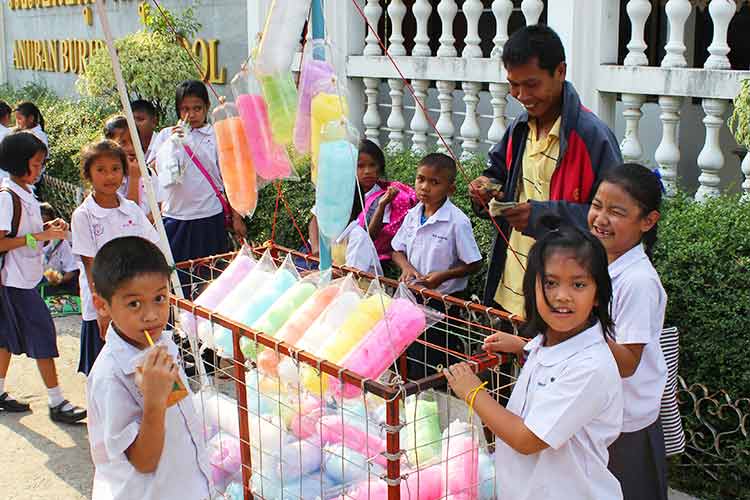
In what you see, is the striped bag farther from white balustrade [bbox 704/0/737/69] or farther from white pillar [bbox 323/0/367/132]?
white pillar [bbox 323/0/367/132]

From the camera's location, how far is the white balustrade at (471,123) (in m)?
5.55

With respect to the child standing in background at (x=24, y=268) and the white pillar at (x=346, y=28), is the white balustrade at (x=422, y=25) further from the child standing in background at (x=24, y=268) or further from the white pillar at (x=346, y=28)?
the child standing in background at (x=24, y=268)

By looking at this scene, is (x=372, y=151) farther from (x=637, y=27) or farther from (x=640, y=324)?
(x=640, y=324)

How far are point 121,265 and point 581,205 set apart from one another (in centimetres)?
148

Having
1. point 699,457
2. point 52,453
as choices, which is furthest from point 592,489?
point 52,453

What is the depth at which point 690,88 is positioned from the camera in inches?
171

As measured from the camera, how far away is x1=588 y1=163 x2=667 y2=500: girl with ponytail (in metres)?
2.38

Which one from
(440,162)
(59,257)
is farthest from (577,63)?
(59,257)

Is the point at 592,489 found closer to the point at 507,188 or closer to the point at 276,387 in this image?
the point at 276,387

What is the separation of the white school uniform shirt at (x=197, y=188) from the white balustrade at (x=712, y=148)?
102 inches

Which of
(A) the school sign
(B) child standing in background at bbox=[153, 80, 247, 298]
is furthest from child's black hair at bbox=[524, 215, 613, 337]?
(A) the school sign

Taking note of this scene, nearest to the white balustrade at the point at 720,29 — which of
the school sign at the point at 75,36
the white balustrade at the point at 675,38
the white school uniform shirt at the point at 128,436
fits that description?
the white balustrade at the point at 675,38

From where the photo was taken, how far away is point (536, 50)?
2891mm

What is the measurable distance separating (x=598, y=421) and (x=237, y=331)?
1133 mm
